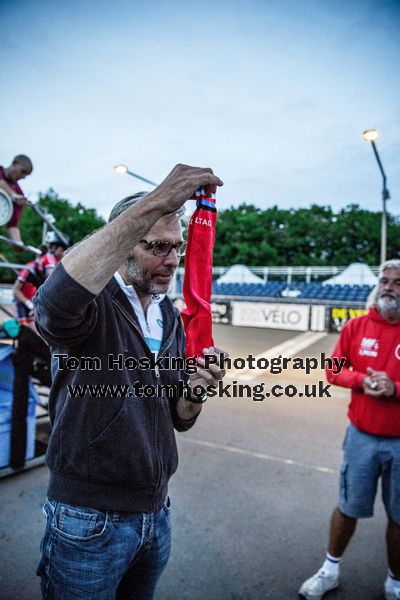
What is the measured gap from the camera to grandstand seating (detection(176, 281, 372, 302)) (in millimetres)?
20359

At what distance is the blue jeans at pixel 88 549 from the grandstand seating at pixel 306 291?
17717 millimetres

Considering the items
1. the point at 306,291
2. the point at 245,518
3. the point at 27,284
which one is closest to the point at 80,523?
the point at 245,518

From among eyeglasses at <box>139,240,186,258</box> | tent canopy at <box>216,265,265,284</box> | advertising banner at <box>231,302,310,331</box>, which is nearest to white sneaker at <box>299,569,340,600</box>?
eyeglasses at <box>139,240,186,258</box>

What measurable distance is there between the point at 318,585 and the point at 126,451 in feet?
7.01

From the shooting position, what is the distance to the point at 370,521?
3.71 m

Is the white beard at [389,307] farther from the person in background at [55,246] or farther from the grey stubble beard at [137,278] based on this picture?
the person in background at [55,246]

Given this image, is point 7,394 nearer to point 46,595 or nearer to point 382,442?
point 46,595

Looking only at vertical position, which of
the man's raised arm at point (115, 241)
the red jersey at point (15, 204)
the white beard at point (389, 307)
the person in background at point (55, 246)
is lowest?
the white beard at point (389, 307)

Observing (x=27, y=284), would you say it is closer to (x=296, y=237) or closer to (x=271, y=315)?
(x=271, y=315)

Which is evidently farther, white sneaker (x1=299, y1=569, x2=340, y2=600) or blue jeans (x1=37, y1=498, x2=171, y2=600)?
white sneaker (x1=299, y1=569, x2=340, y2=600)

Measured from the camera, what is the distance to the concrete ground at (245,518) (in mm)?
2861

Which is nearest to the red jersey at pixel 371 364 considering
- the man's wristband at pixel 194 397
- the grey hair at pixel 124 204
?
the man's wristband at pixel 194 397

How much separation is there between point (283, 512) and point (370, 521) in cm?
78

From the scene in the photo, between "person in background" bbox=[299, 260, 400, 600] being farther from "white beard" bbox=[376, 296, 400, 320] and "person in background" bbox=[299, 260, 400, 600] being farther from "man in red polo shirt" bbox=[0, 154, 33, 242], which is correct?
"man in red polo shirt" bbox=[0, 154, 33, 242]
